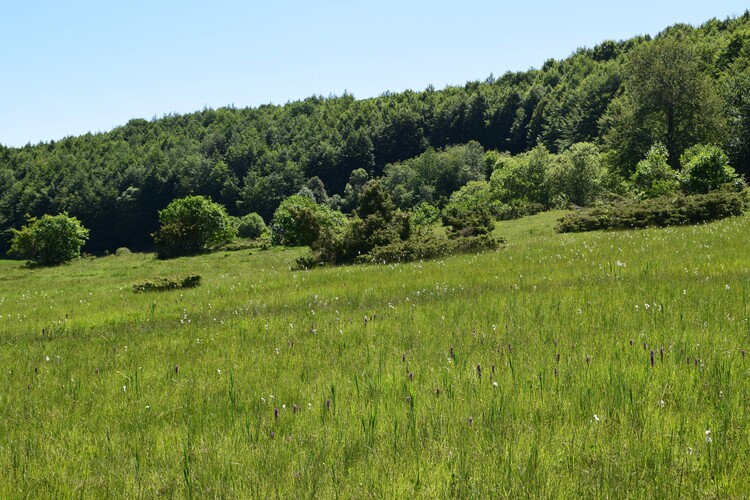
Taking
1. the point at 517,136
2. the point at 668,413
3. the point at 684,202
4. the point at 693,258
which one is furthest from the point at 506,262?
the point at 517,136

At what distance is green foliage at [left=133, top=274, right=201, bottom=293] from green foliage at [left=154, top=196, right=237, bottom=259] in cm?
2607

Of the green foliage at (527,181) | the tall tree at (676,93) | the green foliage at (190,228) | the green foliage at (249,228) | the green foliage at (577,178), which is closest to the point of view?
the green foliage at (190,228)

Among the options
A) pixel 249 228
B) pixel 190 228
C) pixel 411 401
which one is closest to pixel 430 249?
pixel 411 401

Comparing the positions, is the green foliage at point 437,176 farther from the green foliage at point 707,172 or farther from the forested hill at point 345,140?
the green foliage at point 707,172

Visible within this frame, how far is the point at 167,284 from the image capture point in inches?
728

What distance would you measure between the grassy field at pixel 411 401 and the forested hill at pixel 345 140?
5594 centimetres

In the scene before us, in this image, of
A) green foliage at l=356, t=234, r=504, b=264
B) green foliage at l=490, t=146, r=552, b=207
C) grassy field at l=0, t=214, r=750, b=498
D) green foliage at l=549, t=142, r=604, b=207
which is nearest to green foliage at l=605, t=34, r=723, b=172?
green foliage at l=549, t=142, r=604, b=207

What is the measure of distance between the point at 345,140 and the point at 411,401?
517 ft

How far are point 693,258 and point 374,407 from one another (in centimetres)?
1106

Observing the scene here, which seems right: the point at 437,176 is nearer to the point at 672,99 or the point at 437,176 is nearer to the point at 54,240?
the point at 672,99

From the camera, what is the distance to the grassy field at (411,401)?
3.26 m

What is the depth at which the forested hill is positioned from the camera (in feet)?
218

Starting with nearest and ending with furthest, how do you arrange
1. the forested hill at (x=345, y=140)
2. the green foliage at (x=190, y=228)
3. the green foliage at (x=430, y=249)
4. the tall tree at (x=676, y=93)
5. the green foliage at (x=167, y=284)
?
the green foliage at (x=167, y=284) < the green foliage at (x=430, y=249) < the green foliage at (x=190, y=228) < the tall tree at (x=676, y=93) < the forested hill at (x=345, y=140)

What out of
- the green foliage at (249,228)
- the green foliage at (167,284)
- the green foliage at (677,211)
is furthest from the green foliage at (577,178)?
the green foliage at (167,284)
